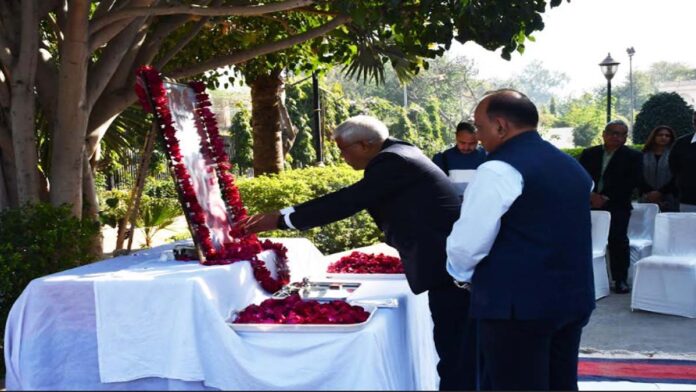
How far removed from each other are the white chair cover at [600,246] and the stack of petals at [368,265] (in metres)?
3.81

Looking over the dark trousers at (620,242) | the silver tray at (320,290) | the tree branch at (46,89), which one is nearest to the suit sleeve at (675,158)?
the dark trousers at (620,242)

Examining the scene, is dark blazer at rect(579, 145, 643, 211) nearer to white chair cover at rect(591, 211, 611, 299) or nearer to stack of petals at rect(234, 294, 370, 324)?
white chair cover at rect(591, 211, 611, 299)

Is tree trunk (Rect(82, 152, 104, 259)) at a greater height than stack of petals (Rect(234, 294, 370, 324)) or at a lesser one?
greater

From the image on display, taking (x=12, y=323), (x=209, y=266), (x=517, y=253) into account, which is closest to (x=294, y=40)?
(x=209, y=266)

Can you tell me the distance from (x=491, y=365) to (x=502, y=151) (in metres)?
0.85

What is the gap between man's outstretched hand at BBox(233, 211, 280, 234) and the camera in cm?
424

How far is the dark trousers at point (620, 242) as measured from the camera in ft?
27.8

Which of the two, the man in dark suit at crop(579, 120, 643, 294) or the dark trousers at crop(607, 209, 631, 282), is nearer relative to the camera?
the man in dark suit at crop(579, 120, 643, 294)

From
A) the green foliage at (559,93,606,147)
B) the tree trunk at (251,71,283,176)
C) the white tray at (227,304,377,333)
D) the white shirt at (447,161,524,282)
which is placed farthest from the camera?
the green foliage at (559,93,606,147)

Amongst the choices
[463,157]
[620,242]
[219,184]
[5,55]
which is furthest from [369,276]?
[620,242]

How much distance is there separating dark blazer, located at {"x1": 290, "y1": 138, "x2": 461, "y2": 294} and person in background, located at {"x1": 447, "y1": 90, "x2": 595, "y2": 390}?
70cm

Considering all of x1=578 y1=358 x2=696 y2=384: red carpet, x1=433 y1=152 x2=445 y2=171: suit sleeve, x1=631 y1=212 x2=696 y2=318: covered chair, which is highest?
x1=433 y1=152 x2=445 y2=171: suit sleeve

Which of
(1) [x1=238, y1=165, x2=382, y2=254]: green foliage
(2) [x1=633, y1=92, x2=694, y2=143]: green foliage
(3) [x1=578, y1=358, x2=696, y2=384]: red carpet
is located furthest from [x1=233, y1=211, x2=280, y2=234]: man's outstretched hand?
(2) [x1=633, y1=92, x2=694, y2=143]: green foliage

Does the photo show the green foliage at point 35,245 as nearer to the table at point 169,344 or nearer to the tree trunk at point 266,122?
the table at point 169,344
